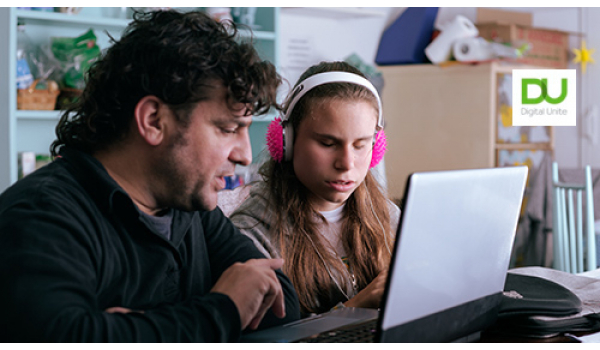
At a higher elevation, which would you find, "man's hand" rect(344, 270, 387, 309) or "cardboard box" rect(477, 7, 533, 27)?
"cardboard box" rect(477, 7, 533, 27)

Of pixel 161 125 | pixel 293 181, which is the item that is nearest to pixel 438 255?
pixel 161 125

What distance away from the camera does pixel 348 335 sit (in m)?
1.00

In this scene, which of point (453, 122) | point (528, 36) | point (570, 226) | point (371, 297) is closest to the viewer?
point (371, 297)

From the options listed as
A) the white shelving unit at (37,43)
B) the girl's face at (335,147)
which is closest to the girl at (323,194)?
the girl's face at (335,147)

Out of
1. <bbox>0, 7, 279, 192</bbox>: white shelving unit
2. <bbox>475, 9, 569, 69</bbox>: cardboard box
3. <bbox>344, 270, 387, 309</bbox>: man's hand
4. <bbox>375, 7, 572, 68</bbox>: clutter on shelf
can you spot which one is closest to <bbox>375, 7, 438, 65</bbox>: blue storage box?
<bbox>375, 7, 572, 68</bbox>: clutter on shelf

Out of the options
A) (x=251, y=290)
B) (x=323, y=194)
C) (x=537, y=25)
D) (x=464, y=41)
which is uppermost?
(x=537, y=25)

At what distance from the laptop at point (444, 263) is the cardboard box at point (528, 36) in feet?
11.0

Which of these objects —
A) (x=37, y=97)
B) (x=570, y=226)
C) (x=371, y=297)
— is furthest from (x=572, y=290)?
(x=37, y=97)

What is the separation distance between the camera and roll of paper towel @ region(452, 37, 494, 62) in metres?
3.86

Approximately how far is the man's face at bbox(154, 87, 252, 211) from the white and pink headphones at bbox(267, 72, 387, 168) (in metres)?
0.44

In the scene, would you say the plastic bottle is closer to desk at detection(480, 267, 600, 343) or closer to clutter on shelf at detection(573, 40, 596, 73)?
desk at detection(480, 267, 600, 343)

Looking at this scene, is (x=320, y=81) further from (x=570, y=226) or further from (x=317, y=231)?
(x=570, y=226)

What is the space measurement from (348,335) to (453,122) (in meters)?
3.21

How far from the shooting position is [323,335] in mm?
999
